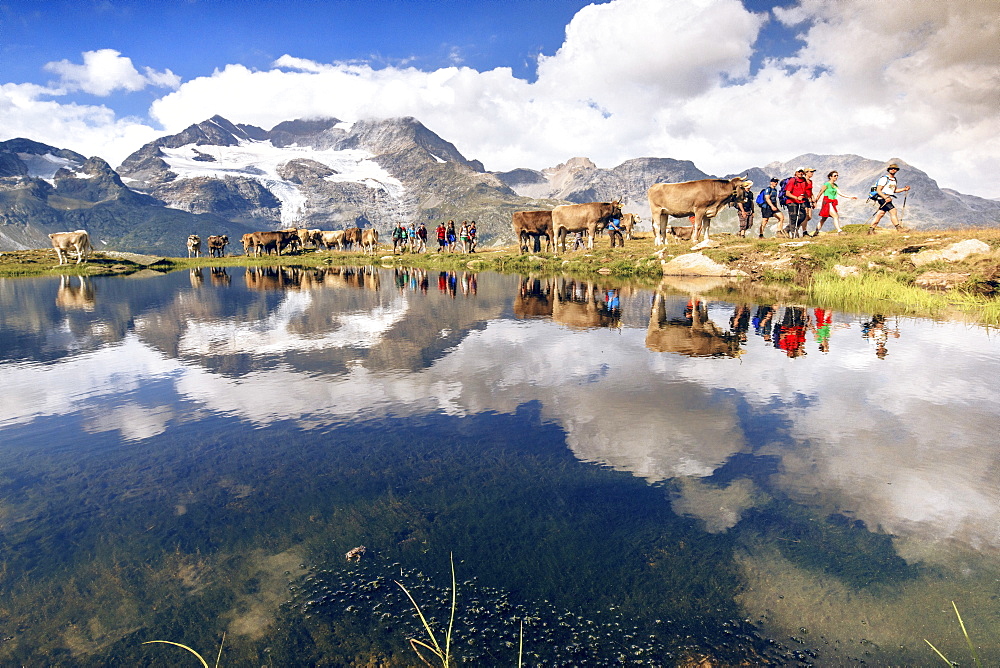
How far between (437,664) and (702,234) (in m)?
40.3

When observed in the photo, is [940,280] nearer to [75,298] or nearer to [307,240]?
[75,298]

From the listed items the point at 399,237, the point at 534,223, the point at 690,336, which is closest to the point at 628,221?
the point at 534,223

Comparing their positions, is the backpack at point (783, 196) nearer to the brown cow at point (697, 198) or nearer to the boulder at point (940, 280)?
the brown cow at point (697, 198)

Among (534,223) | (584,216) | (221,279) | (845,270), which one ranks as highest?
(584,216)

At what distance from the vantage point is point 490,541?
4918 millimetres

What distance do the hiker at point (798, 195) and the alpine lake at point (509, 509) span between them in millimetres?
23046

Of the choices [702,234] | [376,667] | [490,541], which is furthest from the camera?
[702,234]

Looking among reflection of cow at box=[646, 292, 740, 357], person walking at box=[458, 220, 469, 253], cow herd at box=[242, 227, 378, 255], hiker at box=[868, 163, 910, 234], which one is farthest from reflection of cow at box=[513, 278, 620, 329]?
cow herd at box=[242, 227, 378, 255]

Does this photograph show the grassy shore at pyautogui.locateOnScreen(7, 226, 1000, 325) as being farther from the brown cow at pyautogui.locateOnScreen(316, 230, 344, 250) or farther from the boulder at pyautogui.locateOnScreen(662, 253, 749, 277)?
the brown cow at pyautogui.locateOnScreen(316, 230, 344, 250)

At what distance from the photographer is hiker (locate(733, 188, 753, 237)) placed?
121 ft

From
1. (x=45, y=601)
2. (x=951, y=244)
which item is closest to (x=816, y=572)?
(x=45, y=601)

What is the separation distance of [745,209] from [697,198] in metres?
5.61

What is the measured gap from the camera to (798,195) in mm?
32250

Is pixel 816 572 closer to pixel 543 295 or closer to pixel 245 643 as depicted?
pixel 245 643
